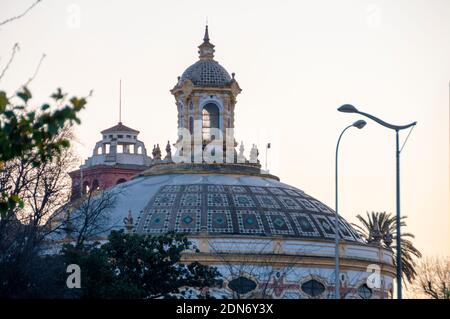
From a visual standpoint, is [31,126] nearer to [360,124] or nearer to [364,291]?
[360,124]

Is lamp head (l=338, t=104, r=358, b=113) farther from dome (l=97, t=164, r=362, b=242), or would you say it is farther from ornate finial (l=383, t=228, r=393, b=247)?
ornate finial (l=383, t=228, r=393, b=247)

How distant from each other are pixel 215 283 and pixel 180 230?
2288cm

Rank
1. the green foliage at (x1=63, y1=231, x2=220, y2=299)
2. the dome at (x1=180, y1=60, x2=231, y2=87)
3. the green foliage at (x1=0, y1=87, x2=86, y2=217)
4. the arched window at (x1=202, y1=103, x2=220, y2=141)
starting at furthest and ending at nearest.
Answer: the dome at (x1=180, y1=60, x2=231, y2=87)
the arched window at (x1=202, y1=103, x2=220, y2=141)
the green foliage at (x1=63, y1=231, x2=220, y2=299)
the green foliage at (x1=0, y1=87, x2=86, y2=217)

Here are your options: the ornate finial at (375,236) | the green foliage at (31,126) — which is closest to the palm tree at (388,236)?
the ornate finial at (375,236)

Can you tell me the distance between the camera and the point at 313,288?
89625mm

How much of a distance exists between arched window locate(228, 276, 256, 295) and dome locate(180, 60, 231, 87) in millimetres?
20921

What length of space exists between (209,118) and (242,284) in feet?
68.5

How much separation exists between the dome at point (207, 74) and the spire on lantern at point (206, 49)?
67cm

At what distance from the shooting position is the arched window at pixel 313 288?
89.4 meters

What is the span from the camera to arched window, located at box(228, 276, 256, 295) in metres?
83.9


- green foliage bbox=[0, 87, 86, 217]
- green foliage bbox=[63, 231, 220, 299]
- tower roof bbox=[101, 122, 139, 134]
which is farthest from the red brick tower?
green foliage bbox=[0, 87, 86, 217]

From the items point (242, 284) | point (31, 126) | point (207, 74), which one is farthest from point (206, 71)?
point (31, 126)

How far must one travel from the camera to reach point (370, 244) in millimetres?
94875
